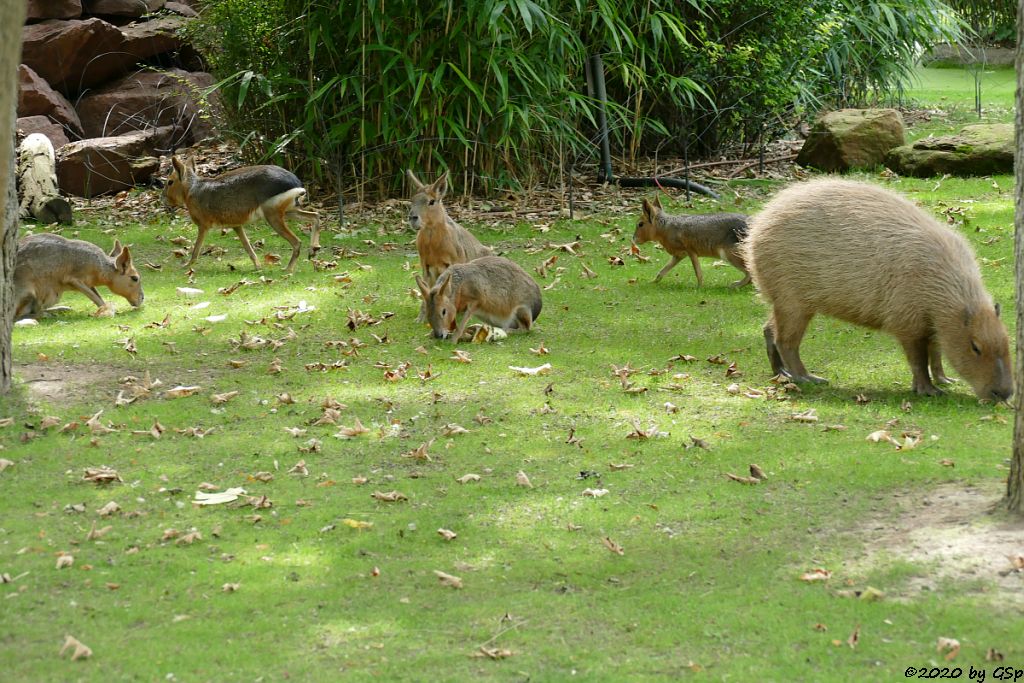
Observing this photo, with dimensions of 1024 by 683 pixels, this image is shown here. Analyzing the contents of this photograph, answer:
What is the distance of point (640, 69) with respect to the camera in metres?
12.2

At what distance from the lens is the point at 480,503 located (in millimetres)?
4711

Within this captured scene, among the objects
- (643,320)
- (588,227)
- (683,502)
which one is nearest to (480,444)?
(683,502)

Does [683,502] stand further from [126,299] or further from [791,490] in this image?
[126,299]

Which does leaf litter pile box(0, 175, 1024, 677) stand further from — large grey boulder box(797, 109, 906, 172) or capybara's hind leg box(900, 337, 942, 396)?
large grey boulder box(797, 109, 906, 172)

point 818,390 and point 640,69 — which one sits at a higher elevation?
point 640,69

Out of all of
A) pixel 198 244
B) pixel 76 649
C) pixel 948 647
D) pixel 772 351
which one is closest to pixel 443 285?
pixel 772 351

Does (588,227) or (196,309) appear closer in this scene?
(196,309)

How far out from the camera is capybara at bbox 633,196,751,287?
8484 millimetres

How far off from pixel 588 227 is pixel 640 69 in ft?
8.27

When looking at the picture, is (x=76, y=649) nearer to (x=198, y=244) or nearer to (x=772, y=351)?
(x=772, y=351)

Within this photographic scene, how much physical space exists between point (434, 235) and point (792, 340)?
121 inches

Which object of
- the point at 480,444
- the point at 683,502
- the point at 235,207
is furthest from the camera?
the point at 235,207

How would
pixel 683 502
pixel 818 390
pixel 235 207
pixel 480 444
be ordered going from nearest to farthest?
pixel 683 502 → pixel 480 444 → pixel 818 390 → pixel 235 207

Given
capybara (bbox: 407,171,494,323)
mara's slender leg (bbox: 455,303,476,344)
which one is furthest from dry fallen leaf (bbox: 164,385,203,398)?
capybara (bbox: 407,171,494,323)
